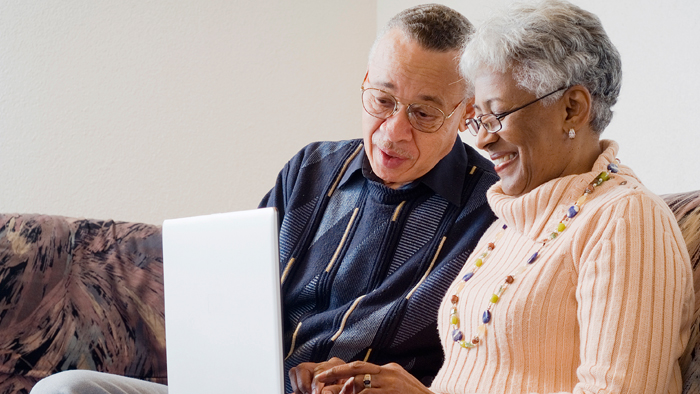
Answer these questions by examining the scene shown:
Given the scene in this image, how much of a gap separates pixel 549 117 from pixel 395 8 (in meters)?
1.88

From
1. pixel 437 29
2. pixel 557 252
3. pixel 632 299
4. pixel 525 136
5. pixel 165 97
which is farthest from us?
pixel 165 97

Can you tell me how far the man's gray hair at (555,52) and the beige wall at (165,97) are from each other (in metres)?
1.61

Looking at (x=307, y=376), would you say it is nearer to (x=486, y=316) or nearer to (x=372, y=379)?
(x=372, y=379)

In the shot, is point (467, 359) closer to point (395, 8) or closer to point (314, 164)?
point (314, 164)

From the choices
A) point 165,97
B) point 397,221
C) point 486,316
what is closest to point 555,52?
point 486,316

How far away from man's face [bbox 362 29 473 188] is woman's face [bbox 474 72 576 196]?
1.12ft

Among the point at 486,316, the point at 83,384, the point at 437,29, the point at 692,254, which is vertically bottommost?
the point at 83,384

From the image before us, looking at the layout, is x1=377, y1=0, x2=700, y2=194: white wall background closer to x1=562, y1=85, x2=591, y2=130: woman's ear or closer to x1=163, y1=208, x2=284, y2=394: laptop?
x1=562, y1=85, x2=591, y2=130: woman's ear

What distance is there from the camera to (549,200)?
3.75 ft

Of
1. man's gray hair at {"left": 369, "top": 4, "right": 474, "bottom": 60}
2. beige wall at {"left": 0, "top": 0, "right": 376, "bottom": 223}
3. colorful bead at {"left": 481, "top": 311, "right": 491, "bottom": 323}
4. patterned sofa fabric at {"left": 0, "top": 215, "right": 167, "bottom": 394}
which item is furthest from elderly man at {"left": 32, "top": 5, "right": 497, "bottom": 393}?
beige wall at {"left": 0, "top": 0, "right": 376, "bottom": 223}

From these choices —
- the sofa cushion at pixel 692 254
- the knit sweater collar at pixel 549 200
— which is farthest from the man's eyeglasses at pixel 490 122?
the sofa cushion at pixel 692 254

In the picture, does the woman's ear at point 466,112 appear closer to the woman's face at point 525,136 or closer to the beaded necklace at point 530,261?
the woman's face at point 525,136

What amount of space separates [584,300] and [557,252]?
10 centimetres

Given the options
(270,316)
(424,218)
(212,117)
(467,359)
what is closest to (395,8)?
(212,117)
